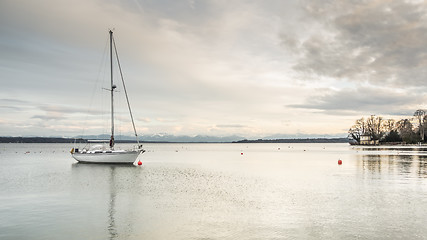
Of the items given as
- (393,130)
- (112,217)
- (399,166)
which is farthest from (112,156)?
(393,130)

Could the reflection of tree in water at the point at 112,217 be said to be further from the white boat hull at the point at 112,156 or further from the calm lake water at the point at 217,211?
the white boat hull at the point at 112,156

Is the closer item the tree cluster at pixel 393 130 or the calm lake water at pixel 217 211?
the calm lake water at pixel 217 211

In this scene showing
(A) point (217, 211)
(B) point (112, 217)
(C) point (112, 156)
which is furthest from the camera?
(C) point (112, 156)

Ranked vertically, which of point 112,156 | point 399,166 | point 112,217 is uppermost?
point 112,156

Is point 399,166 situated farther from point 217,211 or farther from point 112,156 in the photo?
point 112,156

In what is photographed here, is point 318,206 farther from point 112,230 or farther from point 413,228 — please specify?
point 112,230

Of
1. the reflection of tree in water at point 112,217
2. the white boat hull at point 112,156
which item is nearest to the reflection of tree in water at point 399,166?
the reflection of tree in water at point 112,217

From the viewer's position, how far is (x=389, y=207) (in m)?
17.6

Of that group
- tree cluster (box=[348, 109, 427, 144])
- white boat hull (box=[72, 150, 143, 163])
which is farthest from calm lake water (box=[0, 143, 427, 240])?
tree cluster (box=[348, 109, 427, 144])

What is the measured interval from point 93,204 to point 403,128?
138 metres

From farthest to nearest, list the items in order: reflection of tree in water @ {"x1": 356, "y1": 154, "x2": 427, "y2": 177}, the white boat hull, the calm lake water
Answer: the white boat hull
reflection of tree in water @ {"x1": 356, "y1": 154, "x2": 427, "y2": 177}
the calm lake water

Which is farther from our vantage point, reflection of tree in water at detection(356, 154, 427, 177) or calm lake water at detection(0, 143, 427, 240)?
reflection of tree in water at detection(356, 154, 427, 177)

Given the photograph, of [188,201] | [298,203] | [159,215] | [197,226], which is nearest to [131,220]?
[159,215]

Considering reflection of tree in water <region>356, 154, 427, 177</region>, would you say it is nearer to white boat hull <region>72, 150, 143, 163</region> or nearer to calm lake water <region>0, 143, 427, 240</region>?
calm lake water <region>0, 143, 427, 240</region>
